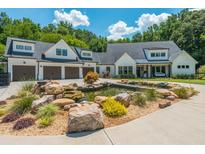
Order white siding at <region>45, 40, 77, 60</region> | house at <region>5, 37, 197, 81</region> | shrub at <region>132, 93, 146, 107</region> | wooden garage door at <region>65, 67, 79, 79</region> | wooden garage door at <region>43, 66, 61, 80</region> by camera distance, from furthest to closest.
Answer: wooden garage door at <region>65, 67, 79, 79</region> < white siding at <region>45, 40, 77, 60</region> < wooden garage door at <region>43, 66, 61, 80</region> < house at <region>5, 37, 197, 81</region> < shrub at <region>132, 93, 146, 107</region>

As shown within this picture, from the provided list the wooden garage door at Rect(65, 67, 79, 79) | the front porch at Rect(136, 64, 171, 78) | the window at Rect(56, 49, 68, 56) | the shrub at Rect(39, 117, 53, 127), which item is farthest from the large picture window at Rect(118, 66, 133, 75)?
the shrub at Rect(39, 117, 53, 127)

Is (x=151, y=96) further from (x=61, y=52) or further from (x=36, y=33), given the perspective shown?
(x=36, y=33)

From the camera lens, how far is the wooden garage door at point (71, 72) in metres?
34.1

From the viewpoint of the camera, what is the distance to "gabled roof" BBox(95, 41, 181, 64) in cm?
3944

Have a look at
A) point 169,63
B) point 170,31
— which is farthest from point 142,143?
point 170,31

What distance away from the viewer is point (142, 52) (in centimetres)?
4012

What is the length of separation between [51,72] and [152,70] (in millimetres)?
19056

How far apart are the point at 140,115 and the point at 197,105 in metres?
3.74

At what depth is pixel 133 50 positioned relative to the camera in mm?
41062

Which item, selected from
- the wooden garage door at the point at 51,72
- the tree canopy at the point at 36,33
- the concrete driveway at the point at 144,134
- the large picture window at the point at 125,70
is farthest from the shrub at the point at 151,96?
the tree canopy at the point at 36,33

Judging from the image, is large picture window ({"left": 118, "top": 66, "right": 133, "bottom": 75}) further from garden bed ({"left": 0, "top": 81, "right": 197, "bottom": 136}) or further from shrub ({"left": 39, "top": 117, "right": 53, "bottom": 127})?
shrub ({"left": 39, "top": 117, "right": 53, "bottom": 127})

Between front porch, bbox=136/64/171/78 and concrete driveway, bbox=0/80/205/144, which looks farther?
front porch, bbox=136/64/171/78

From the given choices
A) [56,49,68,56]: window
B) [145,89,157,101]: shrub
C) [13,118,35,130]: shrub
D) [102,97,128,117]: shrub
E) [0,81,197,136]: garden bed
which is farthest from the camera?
[56,49,68,56]: window

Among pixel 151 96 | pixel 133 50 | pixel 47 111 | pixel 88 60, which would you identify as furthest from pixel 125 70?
pixel 47 111
